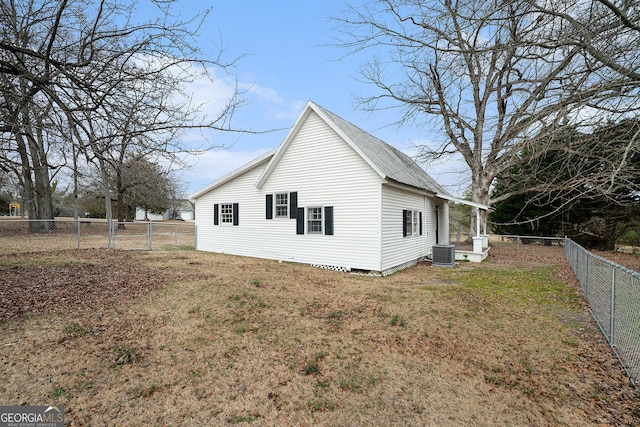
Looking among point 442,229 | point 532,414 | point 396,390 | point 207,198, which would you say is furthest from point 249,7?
point 442,229

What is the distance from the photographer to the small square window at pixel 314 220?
11.9 meters

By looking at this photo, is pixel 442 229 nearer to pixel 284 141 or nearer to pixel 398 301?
pixel 284 141

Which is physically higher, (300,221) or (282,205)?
(282,205)

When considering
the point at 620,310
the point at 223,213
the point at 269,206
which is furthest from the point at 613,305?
the point at 223,213

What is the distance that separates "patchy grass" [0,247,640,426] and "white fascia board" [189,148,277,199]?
271 inches

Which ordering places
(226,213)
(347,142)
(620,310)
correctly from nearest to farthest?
(620,310) → (347,142) → (226,213)

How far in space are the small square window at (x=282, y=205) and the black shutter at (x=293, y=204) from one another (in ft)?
1.04

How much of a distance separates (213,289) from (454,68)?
7013mm

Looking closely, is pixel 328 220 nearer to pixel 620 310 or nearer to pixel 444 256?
pixel 444 256

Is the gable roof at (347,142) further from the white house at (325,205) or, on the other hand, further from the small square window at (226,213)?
the small square window at (226,213)

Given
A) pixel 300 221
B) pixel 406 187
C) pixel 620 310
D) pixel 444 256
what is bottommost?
pixel 444 256

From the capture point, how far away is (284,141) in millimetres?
12250

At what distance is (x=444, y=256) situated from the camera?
13039mm

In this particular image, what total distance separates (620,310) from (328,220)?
802cm
